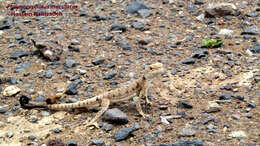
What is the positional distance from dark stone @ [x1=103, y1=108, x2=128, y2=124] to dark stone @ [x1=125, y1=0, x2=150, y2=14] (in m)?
6.22

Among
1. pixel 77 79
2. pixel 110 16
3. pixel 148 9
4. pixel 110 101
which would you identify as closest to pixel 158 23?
pixel 148 9

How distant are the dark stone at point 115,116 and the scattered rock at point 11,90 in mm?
2655

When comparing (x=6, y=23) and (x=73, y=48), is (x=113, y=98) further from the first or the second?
(x=6, y=23)

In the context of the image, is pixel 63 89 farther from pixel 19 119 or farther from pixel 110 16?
pixel 110 16

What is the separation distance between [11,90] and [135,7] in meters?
6.17

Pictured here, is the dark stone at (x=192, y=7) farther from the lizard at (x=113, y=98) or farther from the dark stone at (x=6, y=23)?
the dark stone at (x=6, y=23)

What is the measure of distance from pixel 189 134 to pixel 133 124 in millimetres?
1273

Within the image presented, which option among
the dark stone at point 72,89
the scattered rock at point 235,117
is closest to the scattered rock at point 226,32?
the scattered rock at point 235,117

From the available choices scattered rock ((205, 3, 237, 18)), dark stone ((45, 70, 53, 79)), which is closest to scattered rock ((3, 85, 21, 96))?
dark stone ((45, 70, 53, 79))

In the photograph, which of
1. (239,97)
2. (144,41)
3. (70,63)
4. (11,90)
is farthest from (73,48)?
(239,97)

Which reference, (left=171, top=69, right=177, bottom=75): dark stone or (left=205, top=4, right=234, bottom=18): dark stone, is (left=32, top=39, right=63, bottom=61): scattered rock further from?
(left=205, top=4, right=234, bottom=18): dark stone

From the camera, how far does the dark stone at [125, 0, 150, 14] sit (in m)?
12.9

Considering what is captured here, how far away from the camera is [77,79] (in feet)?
30.3

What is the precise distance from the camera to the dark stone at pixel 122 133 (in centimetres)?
680
